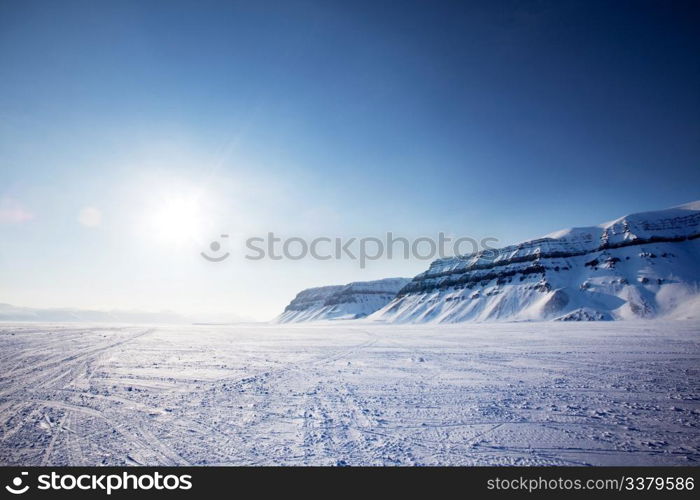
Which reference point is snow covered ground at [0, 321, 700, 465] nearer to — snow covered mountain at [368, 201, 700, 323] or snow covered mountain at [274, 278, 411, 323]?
snow covered mountain at [368, 201, 700, 323]

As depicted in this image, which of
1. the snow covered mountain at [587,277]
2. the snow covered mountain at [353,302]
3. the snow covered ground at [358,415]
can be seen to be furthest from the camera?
the snow covered mountain at [353,302]

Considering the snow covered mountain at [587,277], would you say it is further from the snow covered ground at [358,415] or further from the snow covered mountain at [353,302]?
the snow covered ground at [358,415]

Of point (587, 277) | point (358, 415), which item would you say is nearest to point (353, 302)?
point (587, 277)

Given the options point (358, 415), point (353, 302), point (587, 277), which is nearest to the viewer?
point (358, 415)

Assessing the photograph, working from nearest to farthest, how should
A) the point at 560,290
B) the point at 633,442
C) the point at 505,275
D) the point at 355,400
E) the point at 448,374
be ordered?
the point at 633,442 → the point at 355,400 → the point at 448,374 → the point at 560,290 → the point at 505,275

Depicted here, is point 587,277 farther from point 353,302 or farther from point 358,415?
point 353,302

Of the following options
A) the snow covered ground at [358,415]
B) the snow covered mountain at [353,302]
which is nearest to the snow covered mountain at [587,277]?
the snow covered mountain at [353,302]
